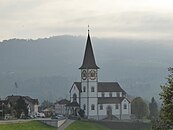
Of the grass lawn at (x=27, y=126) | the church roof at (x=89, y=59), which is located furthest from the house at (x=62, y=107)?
the grass lawn at (x=27, y=126)

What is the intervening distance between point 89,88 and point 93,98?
6.86 ft

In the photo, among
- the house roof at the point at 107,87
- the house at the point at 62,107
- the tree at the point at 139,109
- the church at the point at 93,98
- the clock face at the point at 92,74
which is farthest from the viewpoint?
the tree at the point at 139,109

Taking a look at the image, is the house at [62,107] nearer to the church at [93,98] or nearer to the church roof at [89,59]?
the church at [93,98]

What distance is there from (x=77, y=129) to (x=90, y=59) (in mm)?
22477

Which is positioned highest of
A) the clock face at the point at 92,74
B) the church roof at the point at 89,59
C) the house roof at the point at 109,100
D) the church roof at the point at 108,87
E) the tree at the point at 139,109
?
the church roof at the point at 89,59

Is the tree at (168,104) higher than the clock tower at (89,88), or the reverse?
the clock tower at (89,88)

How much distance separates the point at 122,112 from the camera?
335 ft

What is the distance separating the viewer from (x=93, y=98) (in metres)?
98.9

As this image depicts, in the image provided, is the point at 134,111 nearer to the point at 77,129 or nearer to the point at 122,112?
the point at 122,112

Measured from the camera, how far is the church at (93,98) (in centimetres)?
9719

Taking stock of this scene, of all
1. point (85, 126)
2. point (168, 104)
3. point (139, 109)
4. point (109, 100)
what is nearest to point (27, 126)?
point (85, 126)

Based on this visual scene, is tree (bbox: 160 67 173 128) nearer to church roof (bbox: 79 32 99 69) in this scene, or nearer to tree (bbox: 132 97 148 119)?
church roof (bbox: 79 32 99 69)

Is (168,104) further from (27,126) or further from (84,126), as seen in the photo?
(84,126)

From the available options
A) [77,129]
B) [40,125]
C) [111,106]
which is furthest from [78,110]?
[40,125]
